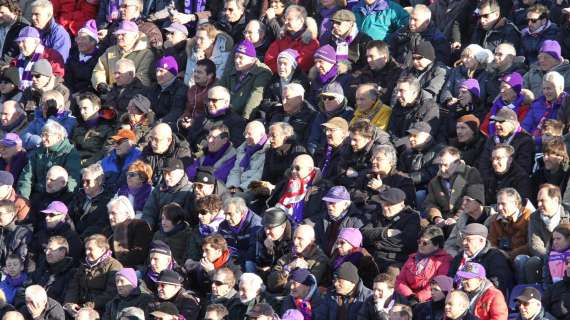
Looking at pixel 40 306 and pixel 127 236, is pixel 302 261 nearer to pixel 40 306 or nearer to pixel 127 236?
pixel 127 236

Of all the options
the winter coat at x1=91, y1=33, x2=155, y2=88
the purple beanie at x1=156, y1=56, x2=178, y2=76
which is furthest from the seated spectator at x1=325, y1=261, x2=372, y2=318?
the winter coat at x1=91, y1=33, x2=155, y2=88

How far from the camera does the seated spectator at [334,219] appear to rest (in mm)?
16328

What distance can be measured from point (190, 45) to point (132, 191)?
2.86m

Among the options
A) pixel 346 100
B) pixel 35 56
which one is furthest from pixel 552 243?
pixel 35 56

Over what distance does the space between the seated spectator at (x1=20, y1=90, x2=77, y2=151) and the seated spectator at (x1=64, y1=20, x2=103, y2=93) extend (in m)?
1.18

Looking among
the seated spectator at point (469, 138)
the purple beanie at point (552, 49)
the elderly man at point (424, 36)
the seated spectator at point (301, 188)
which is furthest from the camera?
the elderly man at point (424, 36)

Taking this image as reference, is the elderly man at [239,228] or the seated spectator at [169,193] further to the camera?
the seated spectator at [169,193]

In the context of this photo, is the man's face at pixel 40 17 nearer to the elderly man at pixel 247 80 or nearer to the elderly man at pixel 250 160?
the elderly man at pixel 247 80

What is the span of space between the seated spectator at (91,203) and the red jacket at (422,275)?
13.1 feet

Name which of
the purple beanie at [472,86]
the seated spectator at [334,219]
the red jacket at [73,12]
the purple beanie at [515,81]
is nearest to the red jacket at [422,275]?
the seated spectator at [334,219]

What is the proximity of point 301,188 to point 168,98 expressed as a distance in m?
3.41

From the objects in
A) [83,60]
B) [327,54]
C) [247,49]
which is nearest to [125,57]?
[83,60]

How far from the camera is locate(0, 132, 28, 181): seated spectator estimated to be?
1933cm

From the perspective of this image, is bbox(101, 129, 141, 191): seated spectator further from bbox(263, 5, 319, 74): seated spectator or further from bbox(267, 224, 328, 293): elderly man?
bbox(267, 224, 328, 293): elderly man
